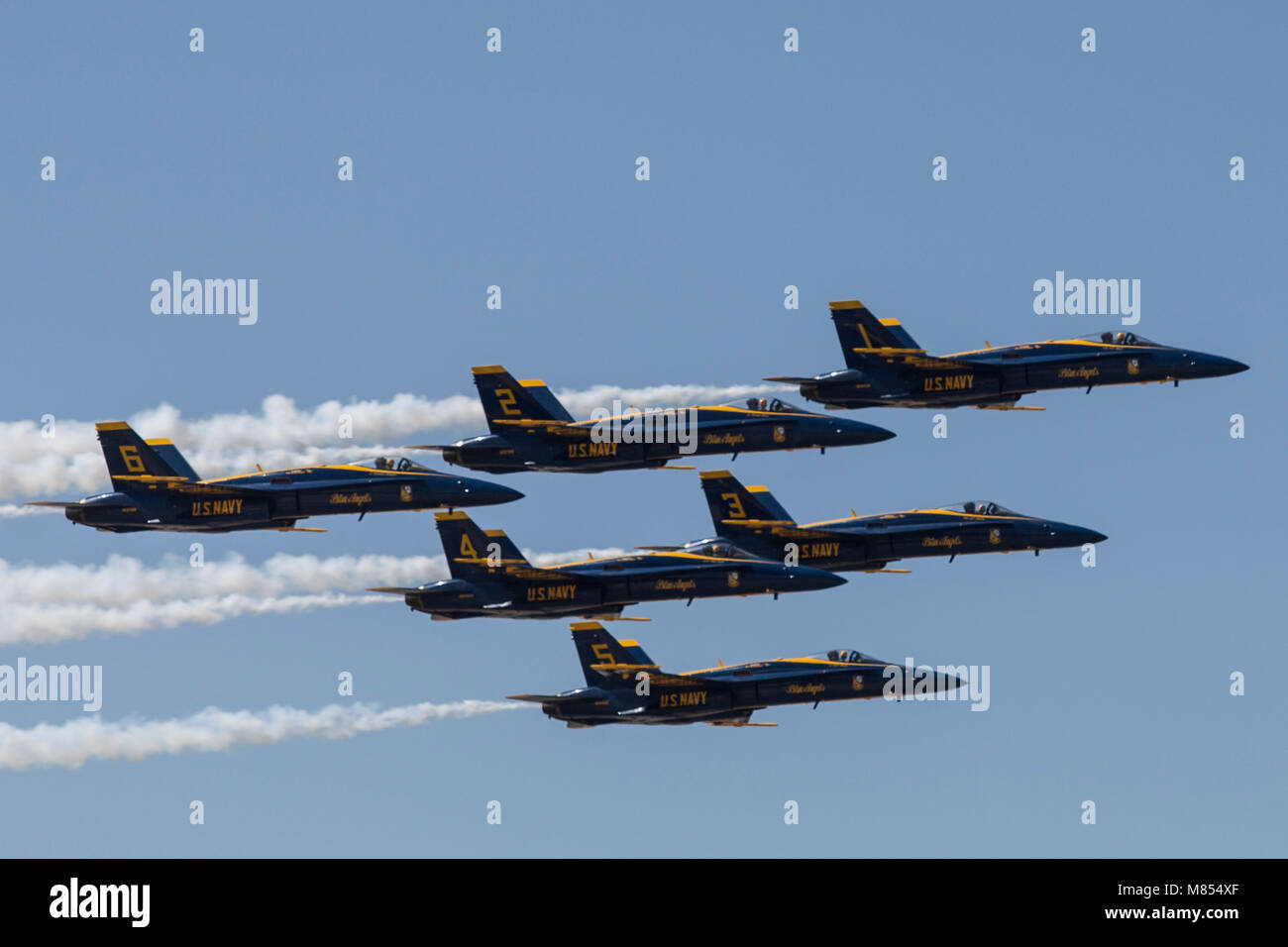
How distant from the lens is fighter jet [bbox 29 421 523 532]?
4729 inches

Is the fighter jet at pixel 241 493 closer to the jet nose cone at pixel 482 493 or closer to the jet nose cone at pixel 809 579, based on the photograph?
the jet nose cone at pixel 482 493

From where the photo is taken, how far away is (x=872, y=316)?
406 ft

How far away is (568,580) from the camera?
398 ft

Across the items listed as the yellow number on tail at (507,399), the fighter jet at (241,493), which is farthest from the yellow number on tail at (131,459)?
the yellow number on tail at (507,399)

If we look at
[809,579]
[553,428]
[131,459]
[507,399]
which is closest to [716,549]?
[809,579]

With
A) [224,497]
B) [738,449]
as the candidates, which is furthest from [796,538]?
[224,497]

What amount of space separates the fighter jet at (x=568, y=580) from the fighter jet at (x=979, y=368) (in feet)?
27.2

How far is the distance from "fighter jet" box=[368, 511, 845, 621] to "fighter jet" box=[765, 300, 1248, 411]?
8277mm

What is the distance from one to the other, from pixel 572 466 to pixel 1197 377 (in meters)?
27.1

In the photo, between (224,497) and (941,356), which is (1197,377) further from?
(224,497)

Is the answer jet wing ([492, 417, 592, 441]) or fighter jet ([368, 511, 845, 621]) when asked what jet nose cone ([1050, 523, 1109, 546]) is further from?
jet wing ([492, 417, 592, 441])

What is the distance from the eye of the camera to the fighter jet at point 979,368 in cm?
12262

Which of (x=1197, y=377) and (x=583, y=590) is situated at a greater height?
(x=1197, y=377)

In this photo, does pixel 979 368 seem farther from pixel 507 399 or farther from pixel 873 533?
A: pixel 507 399
